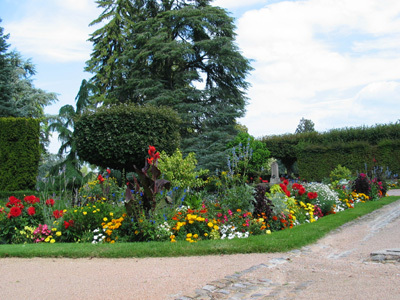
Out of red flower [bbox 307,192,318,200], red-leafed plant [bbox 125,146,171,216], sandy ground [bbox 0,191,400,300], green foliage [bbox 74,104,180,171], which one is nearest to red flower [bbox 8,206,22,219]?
sandy ground [bbox 0,191,400,300]

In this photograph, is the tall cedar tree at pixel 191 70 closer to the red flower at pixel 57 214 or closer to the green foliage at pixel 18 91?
the green foliage at pixel 18 91

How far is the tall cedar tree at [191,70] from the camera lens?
65.0 feet

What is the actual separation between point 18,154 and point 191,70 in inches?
430

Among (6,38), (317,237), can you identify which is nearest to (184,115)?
(6,38)

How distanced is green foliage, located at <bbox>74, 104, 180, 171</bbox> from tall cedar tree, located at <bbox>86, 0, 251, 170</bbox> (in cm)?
428

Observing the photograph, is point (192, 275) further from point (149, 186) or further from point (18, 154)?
point (18, 154)

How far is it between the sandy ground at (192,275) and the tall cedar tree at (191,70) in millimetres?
13599

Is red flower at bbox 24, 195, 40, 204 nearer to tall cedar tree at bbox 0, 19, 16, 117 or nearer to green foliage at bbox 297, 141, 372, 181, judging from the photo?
tall cedar tree at bbox 0, 19, 16, 117

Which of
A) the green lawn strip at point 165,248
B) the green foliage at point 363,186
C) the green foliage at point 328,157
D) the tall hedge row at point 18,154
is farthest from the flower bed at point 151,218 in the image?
the green foliage at point 328,157

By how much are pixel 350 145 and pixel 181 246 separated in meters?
17.4

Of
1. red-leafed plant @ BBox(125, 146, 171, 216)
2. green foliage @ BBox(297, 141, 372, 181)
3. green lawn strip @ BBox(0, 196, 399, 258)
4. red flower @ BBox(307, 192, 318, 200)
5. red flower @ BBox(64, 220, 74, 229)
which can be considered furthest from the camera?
green foliage @ BBox(297, 141, 372, 181)

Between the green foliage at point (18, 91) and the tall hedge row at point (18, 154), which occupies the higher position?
the green foliage at point (18, 91)

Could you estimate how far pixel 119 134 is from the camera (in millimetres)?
14844

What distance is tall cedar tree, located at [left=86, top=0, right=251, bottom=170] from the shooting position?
19.8 m
